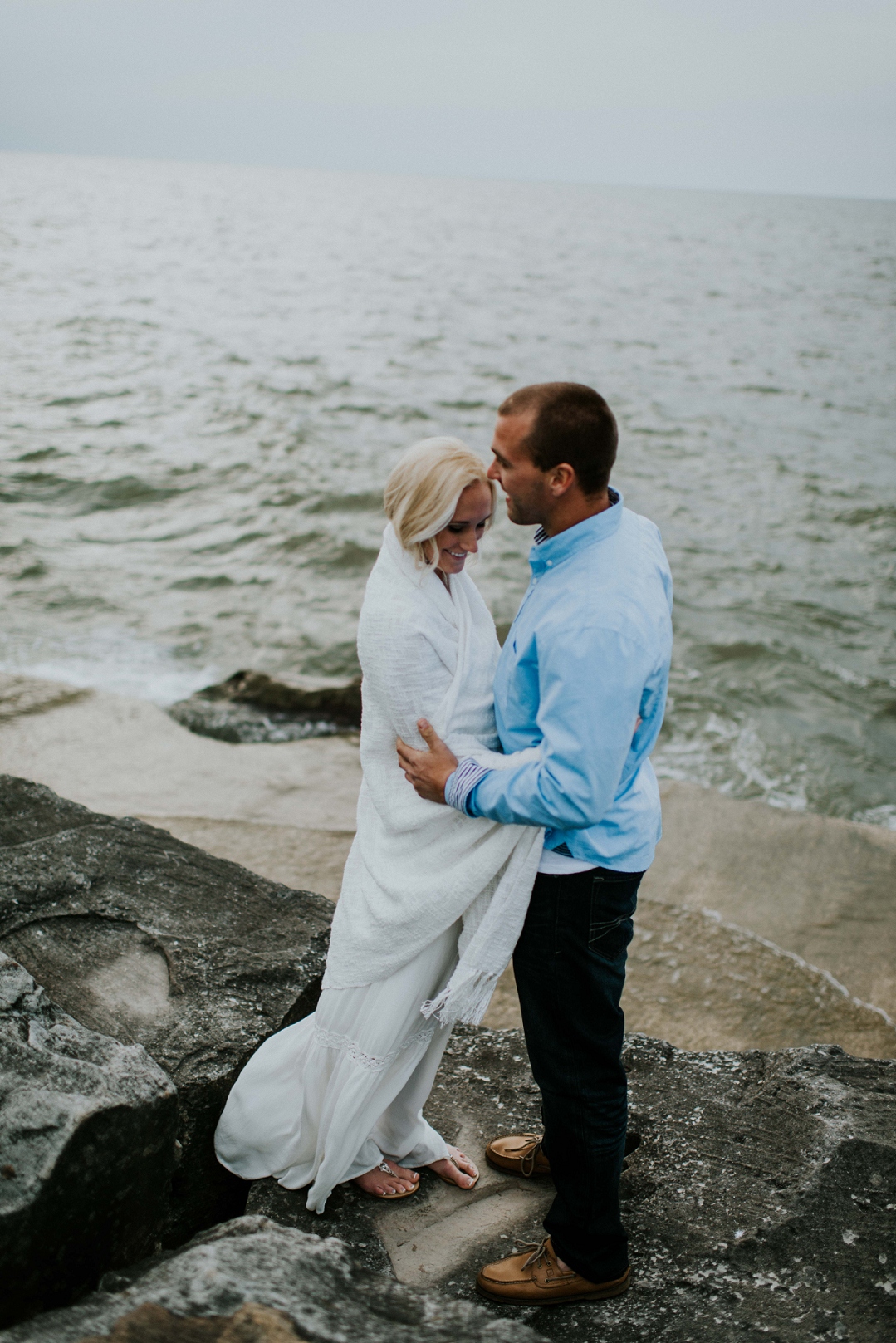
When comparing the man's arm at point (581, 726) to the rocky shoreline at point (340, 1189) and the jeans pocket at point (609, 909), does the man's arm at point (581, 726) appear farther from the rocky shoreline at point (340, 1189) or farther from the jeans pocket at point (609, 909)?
the rocky shoreline at point (340, 1189)

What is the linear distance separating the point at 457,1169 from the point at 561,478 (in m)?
1.84

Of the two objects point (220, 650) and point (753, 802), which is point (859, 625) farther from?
point (220, 650)

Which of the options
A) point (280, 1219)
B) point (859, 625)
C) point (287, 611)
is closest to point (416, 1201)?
point (280, 1219)

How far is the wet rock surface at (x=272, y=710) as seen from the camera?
6.89 m

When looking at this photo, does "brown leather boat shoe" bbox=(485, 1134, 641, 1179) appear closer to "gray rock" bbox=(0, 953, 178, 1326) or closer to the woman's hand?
"gray rock" bbox=(0, 953, 178, 1326)

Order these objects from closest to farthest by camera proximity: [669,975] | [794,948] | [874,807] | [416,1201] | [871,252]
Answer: [416,1201]
[669,975]
[794,948]
[874,807]
[871,252]

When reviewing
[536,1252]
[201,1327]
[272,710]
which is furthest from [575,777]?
[272,710]

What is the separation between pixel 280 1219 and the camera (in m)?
2.37

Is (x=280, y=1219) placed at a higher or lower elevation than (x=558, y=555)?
lower

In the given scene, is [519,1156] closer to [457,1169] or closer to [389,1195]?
[457,1169]

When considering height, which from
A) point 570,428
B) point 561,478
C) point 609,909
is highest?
point 570,428

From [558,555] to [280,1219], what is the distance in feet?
5.66

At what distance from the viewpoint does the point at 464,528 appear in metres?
2.16

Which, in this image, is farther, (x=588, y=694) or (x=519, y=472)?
(x=519, y=472)
